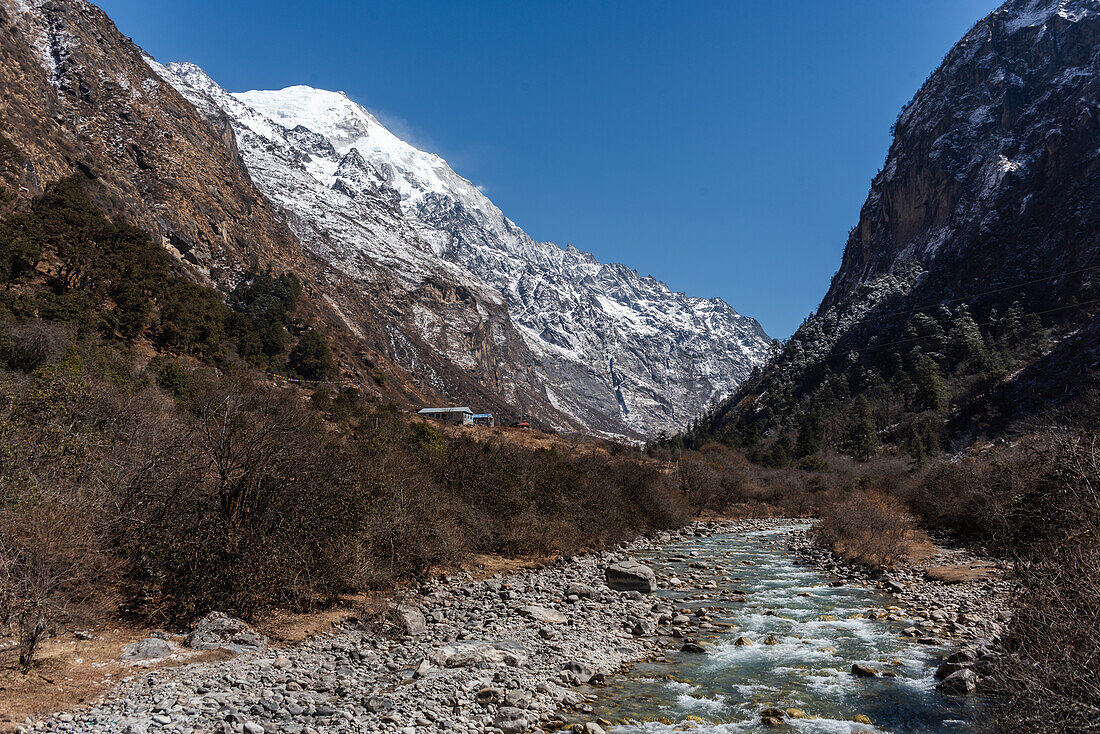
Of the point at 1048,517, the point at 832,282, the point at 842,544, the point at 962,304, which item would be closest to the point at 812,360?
the point at 962,304

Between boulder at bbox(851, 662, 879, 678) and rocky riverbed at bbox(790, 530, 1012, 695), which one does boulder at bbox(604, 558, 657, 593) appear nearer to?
rocky riverbed at bbox(790, 530, 1012, 695)

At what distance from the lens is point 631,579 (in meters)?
20.6

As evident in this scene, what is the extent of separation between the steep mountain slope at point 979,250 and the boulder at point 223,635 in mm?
74365

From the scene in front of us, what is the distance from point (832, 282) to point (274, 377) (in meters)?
163

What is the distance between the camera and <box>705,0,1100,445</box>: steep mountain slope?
247 feet

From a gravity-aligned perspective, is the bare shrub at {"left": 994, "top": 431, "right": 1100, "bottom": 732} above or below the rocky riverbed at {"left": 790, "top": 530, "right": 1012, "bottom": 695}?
above

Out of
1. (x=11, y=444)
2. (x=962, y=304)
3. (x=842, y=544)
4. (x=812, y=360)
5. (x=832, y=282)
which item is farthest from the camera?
(x=832, y=282)

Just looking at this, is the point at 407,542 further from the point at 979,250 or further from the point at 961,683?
the point at 979,250

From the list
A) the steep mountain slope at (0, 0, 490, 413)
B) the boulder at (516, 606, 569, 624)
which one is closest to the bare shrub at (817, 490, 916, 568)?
the boulder at (516, 606, 569, 624)

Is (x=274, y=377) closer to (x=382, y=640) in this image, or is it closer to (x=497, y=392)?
(x=382, y=640)

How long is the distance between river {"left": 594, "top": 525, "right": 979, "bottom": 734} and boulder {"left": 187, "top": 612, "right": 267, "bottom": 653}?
721cm

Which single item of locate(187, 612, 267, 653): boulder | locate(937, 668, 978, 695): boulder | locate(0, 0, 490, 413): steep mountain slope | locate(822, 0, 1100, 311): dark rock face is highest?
locate(822, 0, 1100, 311): dark rock face

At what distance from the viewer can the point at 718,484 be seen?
55500mm

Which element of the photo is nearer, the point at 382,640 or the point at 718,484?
the point at 382,640
